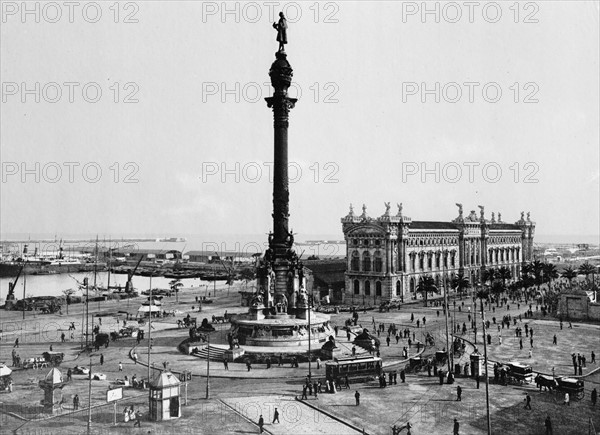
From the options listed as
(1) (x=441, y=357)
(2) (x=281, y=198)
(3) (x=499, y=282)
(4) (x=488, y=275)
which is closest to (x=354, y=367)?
(1) (x=441, y=357)

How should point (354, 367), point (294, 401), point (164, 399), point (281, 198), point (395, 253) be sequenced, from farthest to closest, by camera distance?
point (395, 253) < point (281, 198) < point (354, 367) < point (294, 401) < point (164, 399)

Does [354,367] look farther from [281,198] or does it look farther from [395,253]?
[395,253]

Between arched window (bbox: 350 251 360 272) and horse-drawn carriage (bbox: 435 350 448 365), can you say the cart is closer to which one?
horse-drawn carriage (bbox: 435 350 448 365)

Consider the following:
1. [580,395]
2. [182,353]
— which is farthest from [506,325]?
[182,353]

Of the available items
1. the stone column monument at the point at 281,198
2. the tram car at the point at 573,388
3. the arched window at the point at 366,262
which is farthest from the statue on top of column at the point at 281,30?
the arched window at the point at 366,262

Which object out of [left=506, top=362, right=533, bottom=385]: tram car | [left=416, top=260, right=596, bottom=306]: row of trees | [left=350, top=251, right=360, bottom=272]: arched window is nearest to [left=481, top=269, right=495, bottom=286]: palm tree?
[left=416, top=260, right=596, bottom=306]: row of trees

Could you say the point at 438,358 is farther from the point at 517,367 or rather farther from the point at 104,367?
the point at 104,367

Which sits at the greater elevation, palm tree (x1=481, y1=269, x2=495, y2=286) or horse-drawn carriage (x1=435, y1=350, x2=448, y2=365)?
palm tree (x1=481, y1=269, x2=495, y2=286)
